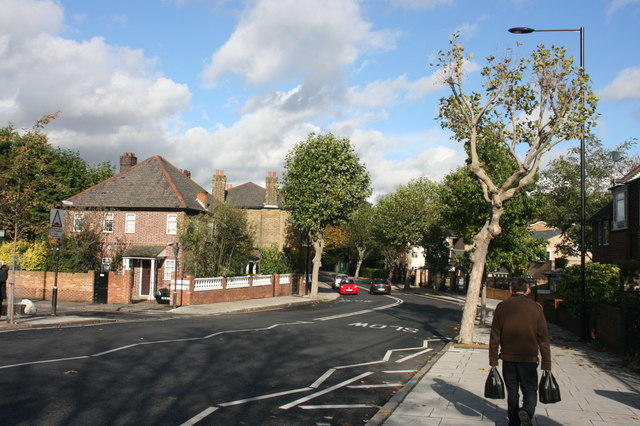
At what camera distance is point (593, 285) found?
19.0m

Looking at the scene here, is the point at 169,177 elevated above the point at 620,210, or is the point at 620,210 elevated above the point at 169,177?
the point at 169,177

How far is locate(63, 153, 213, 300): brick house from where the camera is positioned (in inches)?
1465

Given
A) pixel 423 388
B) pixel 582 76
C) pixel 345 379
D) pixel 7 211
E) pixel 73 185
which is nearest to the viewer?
pixel 423 388

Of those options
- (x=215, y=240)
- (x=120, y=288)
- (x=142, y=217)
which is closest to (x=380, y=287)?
(x=215, y=240)

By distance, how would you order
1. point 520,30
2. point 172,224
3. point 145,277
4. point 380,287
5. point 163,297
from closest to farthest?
point 520,30, point 163,297, point 145,277, point 172,224, point 380,287

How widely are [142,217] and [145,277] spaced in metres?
4.16

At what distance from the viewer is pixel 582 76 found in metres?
15.6

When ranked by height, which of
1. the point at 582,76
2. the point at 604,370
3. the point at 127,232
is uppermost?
the point at 582,76

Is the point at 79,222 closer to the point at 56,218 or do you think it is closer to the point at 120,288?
the point at 120,288

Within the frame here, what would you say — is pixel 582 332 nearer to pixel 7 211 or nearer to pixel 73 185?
pixel 7 211

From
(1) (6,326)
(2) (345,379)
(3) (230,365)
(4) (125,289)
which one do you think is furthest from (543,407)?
(4) (125,289)

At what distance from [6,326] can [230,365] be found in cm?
897

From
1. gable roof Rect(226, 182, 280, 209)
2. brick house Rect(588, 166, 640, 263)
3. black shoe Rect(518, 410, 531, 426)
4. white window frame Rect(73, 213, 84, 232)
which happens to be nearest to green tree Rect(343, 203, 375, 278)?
gable roof Rect(226, 182, 280, 209)

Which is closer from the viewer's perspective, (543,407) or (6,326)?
(543,407)
